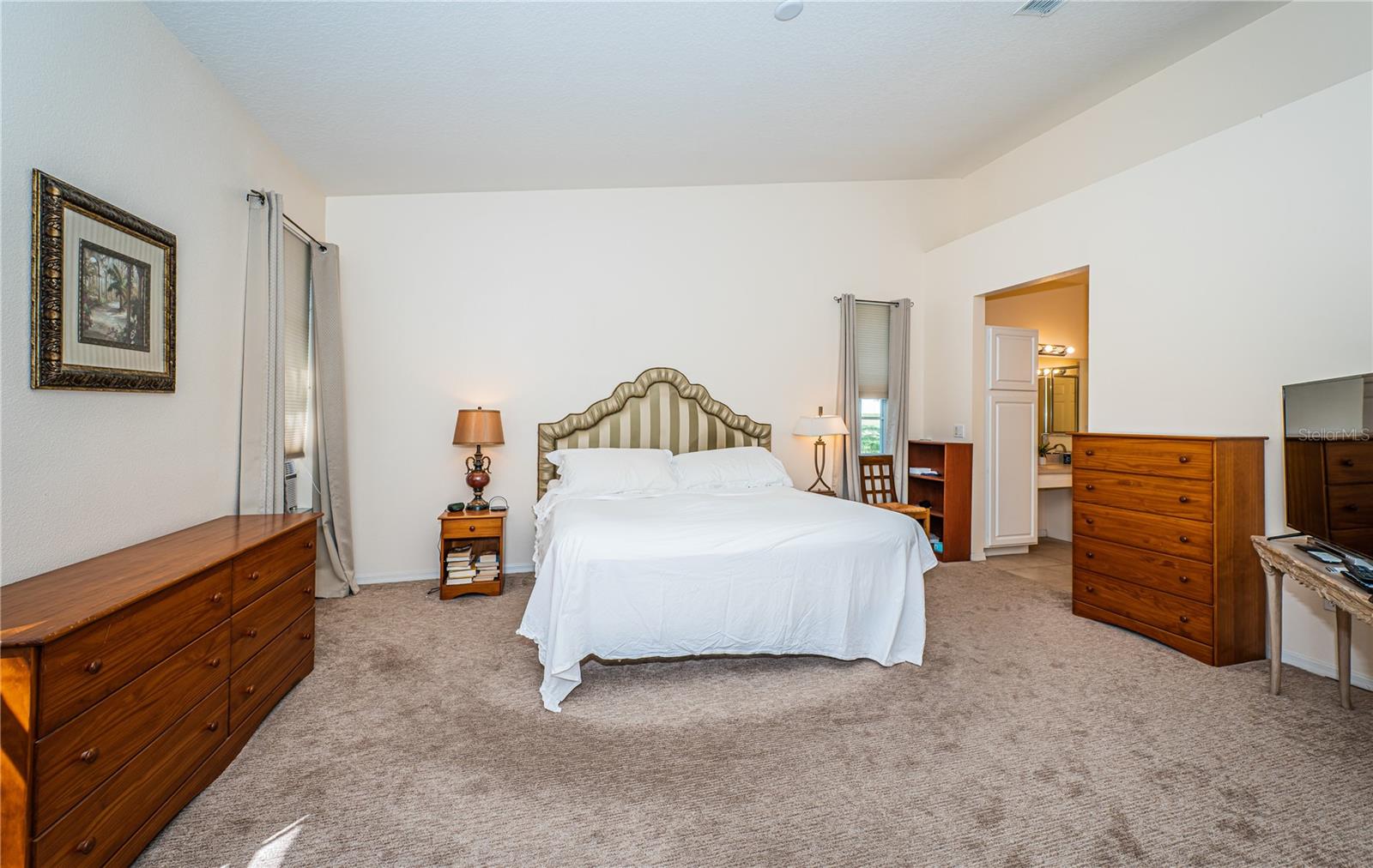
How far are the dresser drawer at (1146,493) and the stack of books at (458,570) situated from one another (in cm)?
394

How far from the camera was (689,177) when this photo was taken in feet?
14.8

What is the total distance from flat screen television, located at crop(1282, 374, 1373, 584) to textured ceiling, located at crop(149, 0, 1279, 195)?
2154 mm

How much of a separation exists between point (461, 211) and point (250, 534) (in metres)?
3.00

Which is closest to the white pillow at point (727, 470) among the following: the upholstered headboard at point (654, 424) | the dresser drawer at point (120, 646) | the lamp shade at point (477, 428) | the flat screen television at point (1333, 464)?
the upholstered headboard at point (654, 424)

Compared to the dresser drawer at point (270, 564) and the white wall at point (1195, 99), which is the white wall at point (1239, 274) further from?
the dresser drawer at point (270, 564)

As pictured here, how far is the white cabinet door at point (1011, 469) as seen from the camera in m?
4.95

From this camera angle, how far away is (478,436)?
404cm

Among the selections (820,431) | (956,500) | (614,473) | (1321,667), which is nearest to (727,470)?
(614,473)

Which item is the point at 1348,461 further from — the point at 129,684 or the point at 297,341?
the point at 297,341

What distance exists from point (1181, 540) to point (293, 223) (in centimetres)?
538

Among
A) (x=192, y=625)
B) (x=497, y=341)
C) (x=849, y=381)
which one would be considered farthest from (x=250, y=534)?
(x=849, y=381)

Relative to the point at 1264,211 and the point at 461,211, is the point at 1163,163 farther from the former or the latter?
the point at 461,211

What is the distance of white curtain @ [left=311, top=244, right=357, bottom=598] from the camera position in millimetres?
3820

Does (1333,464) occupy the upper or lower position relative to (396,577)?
upper
